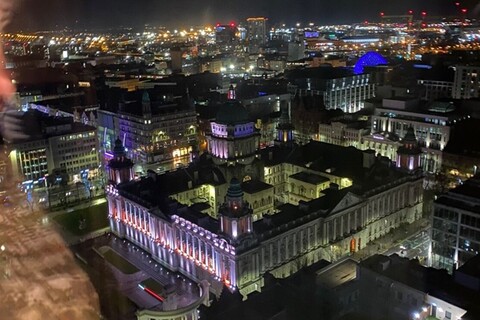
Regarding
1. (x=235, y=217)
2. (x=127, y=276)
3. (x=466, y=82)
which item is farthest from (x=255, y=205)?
(x=466, y=82)

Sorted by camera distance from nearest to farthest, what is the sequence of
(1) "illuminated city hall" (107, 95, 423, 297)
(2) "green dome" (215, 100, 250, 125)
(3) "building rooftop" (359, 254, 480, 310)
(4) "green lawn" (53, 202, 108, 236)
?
(3) "building rooftop" (359, 254, 480, 310) → (1) "illuminated city hall" (107, 95, 423, 297) → (4) "green lawn" (53, 202, 108, 236) → (2) "green dome" (215, 100, 250, 125)

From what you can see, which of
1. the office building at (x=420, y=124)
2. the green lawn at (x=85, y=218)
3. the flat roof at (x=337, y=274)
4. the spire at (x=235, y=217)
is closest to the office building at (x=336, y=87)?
the office building at (x=420, y=124)

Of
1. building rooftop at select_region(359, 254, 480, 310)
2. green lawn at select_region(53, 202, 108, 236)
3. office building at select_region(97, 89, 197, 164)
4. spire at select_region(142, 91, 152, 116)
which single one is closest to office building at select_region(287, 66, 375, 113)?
office building at select_region(97, 89, 197, 164)

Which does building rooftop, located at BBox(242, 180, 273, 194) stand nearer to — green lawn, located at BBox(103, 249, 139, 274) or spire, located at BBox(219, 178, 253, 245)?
spire, located at BBox(219, 178, 253, 245)

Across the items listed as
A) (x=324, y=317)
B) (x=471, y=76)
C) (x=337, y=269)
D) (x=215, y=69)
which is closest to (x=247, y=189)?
(x=337, y=269)

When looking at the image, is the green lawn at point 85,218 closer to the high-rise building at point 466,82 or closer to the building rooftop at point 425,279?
the building rooftop at point 425,279
